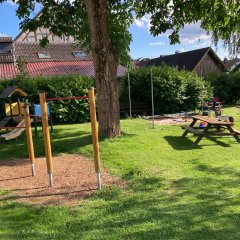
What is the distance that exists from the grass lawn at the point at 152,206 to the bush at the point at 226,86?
16231mm

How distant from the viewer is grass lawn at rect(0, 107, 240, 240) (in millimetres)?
4289

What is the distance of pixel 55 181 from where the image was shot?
6633 millimetres

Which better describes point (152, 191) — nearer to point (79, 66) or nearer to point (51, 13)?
point (51, 13)

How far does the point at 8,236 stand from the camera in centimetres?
427

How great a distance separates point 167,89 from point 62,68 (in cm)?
1539

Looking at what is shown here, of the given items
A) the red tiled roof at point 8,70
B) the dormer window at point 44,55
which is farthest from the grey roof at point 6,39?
the dormer window at point 44,55

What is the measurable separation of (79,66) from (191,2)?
883 inches

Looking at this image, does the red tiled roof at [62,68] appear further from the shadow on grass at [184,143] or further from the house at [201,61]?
the shadow on grass at [184,143]

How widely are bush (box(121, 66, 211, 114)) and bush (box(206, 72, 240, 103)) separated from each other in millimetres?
4924

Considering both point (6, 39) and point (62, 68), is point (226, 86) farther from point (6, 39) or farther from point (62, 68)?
point (6, 39)

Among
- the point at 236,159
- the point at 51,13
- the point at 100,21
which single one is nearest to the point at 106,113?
the point at 100,21

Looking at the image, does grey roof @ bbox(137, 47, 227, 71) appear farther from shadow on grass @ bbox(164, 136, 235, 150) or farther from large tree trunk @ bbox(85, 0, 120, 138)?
large tree trunk @ bbox(85, 0, 120, 138)

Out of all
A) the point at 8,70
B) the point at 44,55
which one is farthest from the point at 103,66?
the point at 44,55

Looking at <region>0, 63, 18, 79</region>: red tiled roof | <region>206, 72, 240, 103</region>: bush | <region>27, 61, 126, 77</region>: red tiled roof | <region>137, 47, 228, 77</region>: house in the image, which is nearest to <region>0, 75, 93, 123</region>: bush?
<region>206, 72, 240, 103</region>: bush
